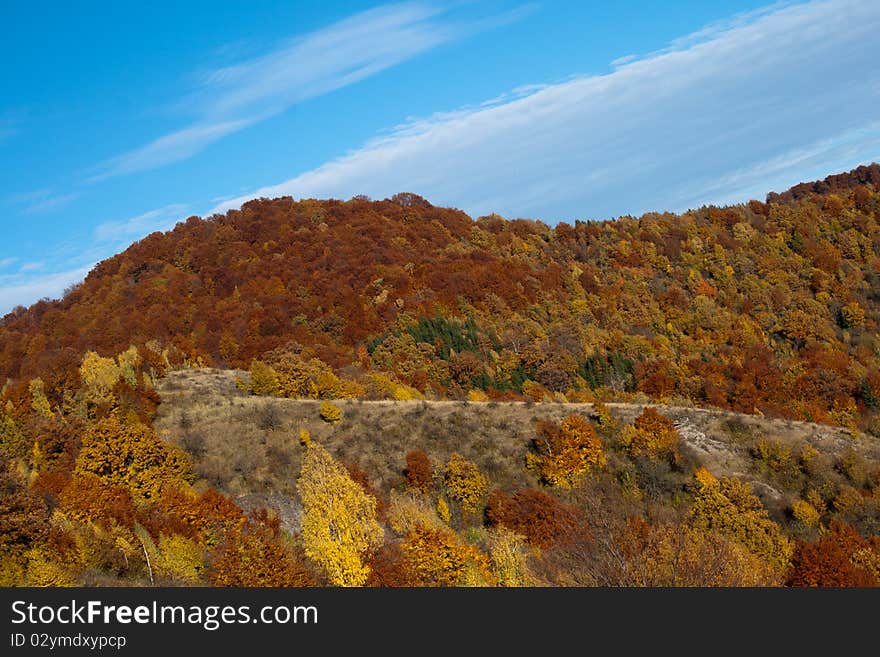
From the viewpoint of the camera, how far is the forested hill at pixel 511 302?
338ft

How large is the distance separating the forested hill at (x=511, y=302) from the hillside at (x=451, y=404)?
0.64 m

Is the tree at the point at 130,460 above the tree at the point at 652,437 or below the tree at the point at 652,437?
above

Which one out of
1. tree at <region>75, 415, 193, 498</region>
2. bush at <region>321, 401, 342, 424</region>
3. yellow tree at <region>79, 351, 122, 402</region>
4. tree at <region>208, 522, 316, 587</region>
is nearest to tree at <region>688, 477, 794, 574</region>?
tree at <region>208, 522, 316, 587</region>

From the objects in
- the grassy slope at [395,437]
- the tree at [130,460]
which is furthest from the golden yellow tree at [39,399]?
the tree at [130,460]

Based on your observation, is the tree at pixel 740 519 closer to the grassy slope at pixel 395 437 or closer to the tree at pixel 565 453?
the grassy slope at pixel 395 437

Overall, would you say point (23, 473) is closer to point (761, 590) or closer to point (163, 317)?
point (761, 590)

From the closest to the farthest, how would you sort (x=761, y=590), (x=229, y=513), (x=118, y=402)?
(x=761, y=590) → (x=229, y=513) → (x=118, y=402)

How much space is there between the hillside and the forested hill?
0.64m

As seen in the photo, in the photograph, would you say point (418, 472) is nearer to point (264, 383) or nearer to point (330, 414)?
point (330, 414)

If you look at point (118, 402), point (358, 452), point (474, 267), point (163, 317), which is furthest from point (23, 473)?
point (474, 267)

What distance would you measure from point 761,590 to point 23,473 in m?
42.6

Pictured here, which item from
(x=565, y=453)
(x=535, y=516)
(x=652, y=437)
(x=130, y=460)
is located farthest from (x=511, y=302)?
(x=130, y=460)

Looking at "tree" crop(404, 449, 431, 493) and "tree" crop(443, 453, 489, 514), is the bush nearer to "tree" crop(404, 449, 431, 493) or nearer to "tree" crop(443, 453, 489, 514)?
"tree" crop(404, 449, 431, 493)

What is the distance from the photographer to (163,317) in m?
118
